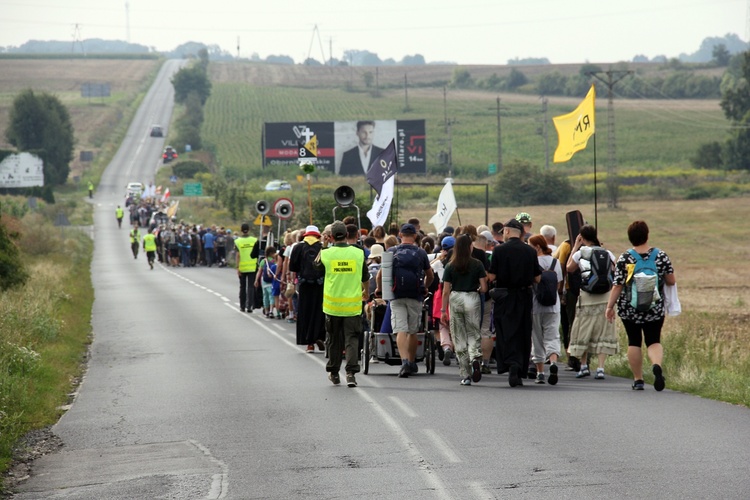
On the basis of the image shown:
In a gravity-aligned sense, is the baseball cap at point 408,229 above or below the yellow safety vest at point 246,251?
above

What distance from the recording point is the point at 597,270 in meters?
13.7

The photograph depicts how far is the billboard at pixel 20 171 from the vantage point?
93.4m

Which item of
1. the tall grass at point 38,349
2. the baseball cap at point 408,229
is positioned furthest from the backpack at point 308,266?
the tall grass at point 38,349

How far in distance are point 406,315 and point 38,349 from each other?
253 inches

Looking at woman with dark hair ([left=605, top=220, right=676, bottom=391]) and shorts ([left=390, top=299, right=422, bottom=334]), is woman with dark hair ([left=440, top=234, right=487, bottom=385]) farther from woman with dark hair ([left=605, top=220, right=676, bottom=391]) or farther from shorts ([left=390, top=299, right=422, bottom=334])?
woman with dark hair ([left=605, top=220, right=676, bottom=391])

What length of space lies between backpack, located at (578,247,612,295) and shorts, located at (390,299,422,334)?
78.9 inches

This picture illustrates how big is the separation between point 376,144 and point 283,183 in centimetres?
1111

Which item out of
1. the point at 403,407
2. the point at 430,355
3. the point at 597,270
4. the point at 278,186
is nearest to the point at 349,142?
the point at 278,186

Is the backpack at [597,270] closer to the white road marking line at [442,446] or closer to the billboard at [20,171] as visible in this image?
the white road marking line at [442,446]

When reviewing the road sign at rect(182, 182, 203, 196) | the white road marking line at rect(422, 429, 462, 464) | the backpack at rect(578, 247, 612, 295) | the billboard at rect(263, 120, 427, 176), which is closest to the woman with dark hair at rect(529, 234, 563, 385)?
the backpack at rect(578, 247, 612, 295)

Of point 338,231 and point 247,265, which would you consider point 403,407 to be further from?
point 247,265

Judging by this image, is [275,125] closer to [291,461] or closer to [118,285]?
[118,285]

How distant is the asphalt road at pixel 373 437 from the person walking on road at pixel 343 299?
15.7 inches

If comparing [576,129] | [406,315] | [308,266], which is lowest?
[406,315]
